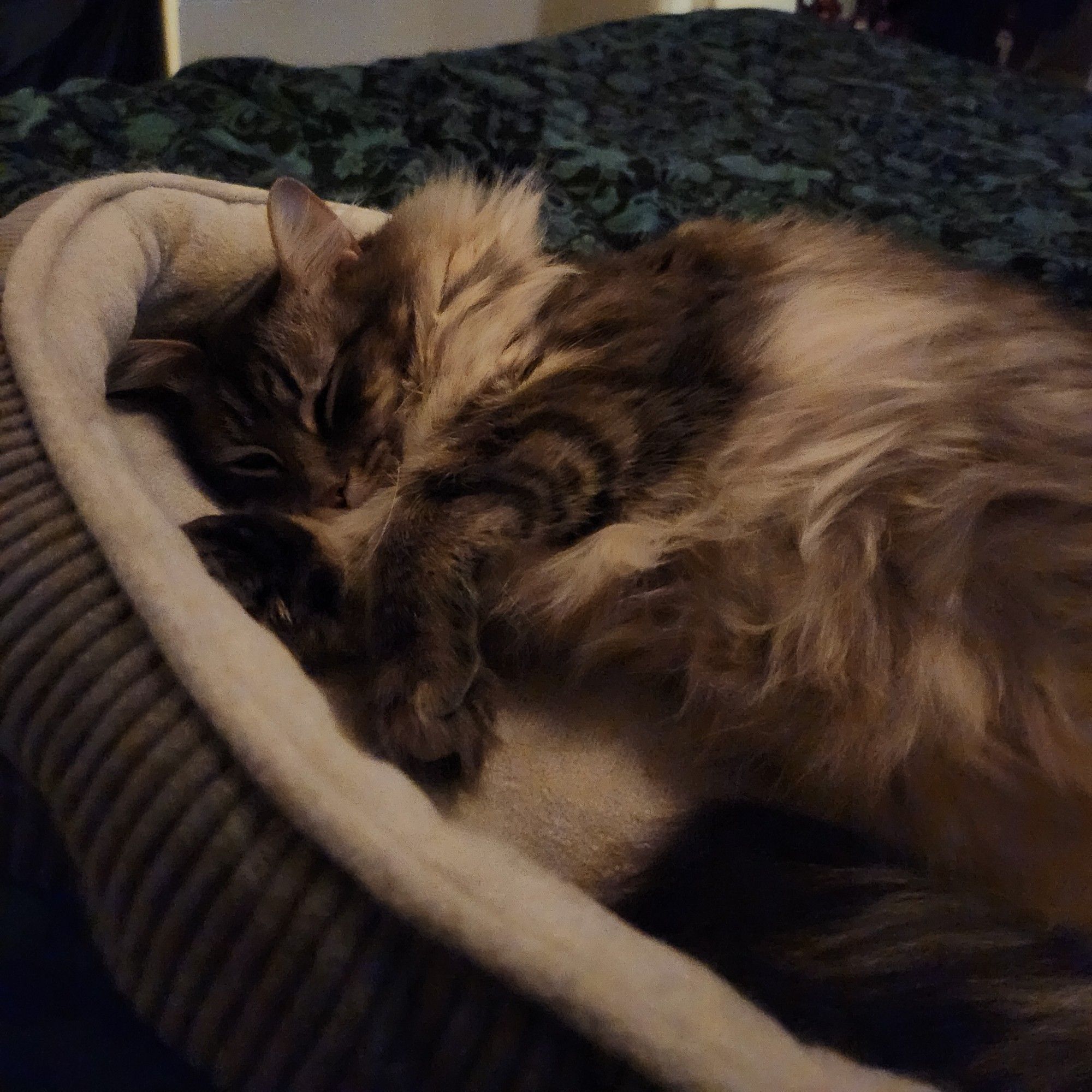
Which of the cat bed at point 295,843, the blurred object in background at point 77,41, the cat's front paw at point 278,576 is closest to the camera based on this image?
the cat bed at point 295,843

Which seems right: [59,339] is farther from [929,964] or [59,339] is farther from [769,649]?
[929,964]

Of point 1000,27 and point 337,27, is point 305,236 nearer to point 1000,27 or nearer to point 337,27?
point 337,27

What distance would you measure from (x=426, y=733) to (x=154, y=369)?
2.50ft

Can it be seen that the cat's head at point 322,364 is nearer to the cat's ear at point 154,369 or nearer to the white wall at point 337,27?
the cat's ear at point 154,369

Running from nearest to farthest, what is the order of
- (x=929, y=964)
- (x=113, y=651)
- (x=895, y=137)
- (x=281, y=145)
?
1. (x=929, y=964)
2. (x=113, y=651)
3. (x=281, y=145)
4. (x=895, y=137)

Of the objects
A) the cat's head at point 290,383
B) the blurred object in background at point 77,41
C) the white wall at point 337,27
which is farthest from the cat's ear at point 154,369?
the white wall at point 337,27

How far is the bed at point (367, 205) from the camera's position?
68 cm

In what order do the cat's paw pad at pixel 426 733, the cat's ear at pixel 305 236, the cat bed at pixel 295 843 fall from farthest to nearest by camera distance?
the cat's ear at pixel 305 236
the cat's paw pad at pixel 426 733
the cat bed at pixel 295 843

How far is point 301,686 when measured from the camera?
2.88 feet

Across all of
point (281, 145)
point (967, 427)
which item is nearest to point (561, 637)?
point (967, 427)

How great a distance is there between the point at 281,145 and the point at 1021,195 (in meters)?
1.97

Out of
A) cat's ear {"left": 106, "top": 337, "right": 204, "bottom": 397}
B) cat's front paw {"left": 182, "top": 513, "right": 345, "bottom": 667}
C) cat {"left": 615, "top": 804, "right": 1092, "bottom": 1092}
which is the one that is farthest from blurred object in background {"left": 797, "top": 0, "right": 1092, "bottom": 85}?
cat {"left": 615, "top": 804, "right": 1092, "bottom": 1092}

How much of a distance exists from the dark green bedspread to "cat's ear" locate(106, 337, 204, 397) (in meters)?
0.70

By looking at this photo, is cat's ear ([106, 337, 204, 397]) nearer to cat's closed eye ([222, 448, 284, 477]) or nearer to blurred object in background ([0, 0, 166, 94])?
cat's closed eye ([222, 448, 284, 477])
